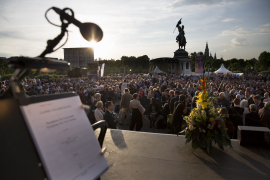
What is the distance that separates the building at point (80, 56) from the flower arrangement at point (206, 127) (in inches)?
3232

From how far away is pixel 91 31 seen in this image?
172cm

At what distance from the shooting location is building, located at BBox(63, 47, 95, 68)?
82250mm

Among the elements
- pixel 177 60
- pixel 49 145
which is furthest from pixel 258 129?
pixel 177 60

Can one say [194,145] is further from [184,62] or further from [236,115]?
[184,62]

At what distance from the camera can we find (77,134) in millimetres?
1747

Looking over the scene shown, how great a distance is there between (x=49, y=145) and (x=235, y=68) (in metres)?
114

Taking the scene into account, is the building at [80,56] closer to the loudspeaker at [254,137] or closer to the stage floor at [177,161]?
the stage floor at [177,161]

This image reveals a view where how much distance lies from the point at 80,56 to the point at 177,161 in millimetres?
84795

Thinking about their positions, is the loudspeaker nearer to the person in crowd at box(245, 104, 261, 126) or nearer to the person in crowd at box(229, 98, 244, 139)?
the person in crowd at box(245, 104, 261, 126)

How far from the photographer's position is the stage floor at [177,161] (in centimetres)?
287

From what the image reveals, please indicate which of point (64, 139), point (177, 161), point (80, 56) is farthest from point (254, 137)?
point (80, 56)

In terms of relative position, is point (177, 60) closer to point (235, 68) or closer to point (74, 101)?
point (74, 101)

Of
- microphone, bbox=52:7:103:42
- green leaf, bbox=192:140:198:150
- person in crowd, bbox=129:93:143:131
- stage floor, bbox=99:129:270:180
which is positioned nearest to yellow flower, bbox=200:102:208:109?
green leaf, bbox=192:140:198:150

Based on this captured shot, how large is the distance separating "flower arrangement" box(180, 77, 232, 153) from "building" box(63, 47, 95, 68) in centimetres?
8209
